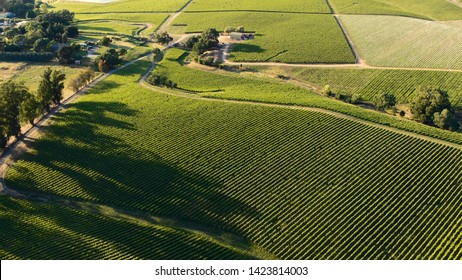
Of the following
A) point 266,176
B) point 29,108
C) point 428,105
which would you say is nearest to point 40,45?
point 29,108

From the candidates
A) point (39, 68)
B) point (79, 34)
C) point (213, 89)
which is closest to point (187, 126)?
point (213, 89)

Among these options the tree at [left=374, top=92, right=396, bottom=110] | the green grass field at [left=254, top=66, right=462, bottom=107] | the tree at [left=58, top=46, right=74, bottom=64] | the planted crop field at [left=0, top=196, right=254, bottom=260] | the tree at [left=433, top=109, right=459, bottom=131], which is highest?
the tree at [left=58, top=46, right=74, bottom=64]

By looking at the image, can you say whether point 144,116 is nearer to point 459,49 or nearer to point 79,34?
point 79,34

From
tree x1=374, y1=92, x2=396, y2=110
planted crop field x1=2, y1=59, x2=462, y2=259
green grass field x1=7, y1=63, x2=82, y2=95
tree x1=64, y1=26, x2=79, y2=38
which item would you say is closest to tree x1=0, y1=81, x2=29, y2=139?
planted crop field x1=2, y1=59, x2=462, y2=259

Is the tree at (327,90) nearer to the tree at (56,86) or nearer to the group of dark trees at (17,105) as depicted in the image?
the tree at (56,86)

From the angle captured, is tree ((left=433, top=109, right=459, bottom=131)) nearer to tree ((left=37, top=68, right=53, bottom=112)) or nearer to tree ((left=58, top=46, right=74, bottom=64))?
tree ((left=37, top=68, right=53, bottom=112))

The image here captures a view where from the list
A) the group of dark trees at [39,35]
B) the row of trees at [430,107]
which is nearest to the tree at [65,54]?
the group of dark trees at [39,35]

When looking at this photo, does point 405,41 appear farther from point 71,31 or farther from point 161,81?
point 71,31
